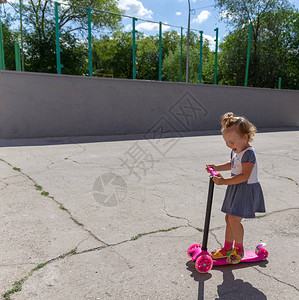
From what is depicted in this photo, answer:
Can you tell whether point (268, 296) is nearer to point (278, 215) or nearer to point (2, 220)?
point (278, 215)

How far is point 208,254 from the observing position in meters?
2.34

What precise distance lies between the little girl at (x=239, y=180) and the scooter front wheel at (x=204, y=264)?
17 centimetres

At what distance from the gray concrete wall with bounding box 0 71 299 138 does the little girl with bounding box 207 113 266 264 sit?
26.7ft

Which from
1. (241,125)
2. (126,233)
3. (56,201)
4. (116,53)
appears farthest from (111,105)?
(116,53)

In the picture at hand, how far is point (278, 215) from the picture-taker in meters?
3.53

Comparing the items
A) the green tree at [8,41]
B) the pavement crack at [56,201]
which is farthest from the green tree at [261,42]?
the pavement crack at [56,201]

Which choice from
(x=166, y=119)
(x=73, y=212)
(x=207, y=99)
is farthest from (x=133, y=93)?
(x=73, y=212)

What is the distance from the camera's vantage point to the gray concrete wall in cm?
895

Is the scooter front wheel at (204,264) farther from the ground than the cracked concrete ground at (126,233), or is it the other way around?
the scooter front wheel at (204,264)

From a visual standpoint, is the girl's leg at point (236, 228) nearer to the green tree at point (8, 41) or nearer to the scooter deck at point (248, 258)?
the scooter deck at point (248, 258)

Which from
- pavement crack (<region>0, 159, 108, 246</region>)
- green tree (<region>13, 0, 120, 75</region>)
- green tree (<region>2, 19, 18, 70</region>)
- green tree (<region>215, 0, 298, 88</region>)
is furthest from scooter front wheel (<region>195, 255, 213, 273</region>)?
green tree (<region>2, 19, 18, 70</region>)

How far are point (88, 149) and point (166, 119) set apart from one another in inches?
210

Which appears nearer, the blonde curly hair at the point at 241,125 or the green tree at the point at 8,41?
the blonde curly hair at the point at 241,125

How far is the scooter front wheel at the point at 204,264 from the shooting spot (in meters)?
2.23
